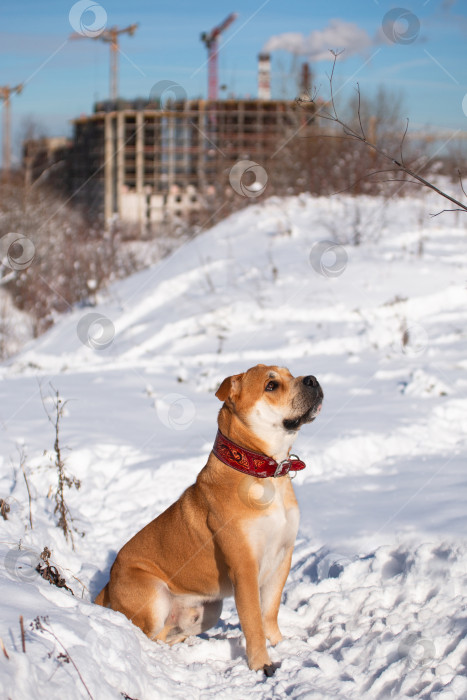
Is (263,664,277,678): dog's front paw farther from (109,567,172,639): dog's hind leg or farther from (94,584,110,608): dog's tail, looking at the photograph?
(94,584,110,608): dog's tail

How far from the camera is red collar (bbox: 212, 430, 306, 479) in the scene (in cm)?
357

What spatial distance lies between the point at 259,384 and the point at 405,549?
1321 millimetres

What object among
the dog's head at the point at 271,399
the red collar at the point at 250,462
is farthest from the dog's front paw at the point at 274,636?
the dog's head at the point at 271,399

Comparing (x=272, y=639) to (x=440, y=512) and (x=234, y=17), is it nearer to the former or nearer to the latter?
(x=440, y=512)

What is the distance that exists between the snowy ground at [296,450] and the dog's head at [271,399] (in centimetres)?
103

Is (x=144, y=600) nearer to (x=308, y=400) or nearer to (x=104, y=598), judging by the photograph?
(x=104, y=598)

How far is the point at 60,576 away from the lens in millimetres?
3898

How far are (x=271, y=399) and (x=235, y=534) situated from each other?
0.68 metres

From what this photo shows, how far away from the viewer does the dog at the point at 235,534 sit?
3494 mm

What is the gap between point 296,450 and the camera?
6.08 meters

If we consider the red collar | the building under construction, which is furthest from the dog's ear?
the building under construction

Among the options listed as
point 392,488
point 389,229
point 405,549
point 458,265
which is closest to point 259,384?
point 405,549

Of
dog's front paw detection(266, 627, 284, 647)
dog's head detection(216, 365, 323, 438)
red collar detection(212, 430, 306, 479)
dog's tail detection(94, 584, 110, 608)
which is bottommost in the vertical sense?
dog's front paw detection(266, 627, 284, 647)

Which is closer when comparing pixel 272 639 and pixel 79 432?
pixel 272 639
